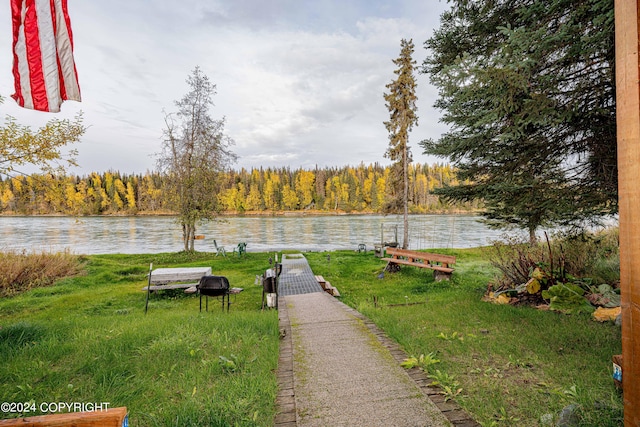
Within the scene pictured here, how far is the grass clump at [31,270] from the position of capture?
11.0 m

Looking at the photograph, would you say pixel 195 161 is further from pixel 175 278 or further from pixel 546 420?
pixel 546 420

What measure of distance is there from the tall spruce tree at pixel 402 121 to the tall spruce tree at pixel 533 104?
1050 cm

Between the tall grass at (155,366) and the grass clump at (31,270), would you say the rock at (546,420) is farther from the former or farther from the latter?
the grass clump at (31,270)

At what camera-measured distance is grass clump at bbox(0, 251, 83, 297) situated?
11016 mm

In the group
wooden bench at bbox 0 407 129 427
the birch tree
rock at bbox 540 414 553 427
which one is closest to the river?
the birch tree

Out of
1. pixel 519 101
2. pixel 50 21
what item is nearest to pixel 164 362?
pixel 50 21

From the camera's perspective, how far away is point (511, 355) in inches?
164

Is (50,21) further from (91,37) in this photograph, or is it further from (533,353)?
(533,353)

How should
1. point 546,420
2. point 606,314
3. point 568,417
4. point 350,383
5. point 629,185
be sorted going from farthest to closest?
1. point 606,314
2. point 350,383
3. point 546,420
4. point 568,417
5. point 629,185

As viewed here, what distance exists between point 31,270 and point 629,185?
16.8 metres

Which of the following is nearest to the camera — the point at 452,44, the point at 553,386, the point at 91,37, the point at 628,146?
the point at 628,146

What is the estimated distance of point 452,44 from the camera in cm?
700

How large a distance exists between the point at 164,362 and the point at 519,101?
6.05 m

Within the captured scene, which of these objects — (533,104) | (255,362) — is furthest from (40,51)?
(533,104)
